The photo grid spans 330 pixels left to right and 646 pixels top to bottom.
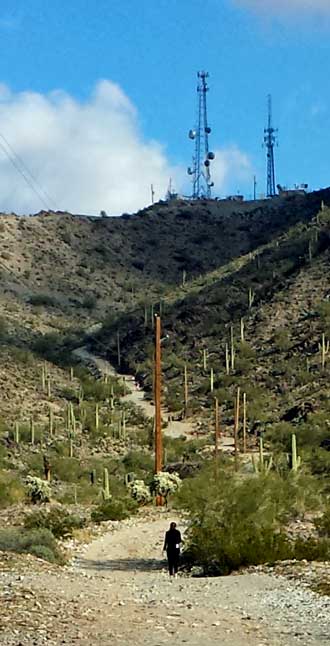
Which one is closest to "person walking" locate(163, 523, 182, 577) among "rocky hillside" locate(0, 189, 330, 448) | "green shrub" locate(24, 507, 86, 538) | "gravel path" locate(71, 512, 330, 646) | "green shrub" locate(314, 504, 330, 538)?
"gravel path" locate(71, 512, 330, 646)

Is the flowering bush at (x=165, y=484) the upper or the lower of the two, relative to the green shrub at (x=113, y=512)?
upper

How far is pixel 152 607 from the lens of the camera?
52.6 feet

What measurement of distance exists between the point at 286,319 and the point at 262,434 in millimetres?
19425

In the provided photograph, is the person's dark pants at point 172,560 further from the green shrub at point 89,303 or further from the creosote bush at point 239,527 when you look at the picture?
the green shrub at point 89,303

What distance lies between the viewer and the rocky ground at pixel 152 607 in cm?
1341

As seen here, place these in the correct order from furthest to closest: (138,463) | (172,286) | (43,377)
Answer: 1. (172,286)
2. (43,377)
3. (138,463)

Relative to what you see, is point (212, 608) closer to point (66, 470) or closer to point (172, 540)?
point (172, 540)

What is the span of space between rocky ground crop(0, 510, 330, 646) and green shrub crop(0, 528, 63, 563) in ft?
1.87

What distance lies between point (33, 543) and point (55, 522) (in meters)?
3.87

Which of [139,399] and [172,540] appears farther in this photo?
[139,399]

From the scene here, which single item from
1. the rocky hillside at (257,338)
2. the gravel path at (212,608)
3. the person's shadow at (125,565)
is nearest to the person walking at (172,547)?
the gravel path at (212,608)

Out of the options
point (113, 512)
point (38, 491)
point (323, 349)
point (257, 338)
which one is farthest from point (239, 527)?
point (257, 338)

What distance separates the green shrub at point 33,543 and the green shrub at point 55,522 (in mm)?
2343

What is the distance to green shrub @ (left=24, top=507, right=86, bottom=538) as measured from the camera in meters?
26.2
